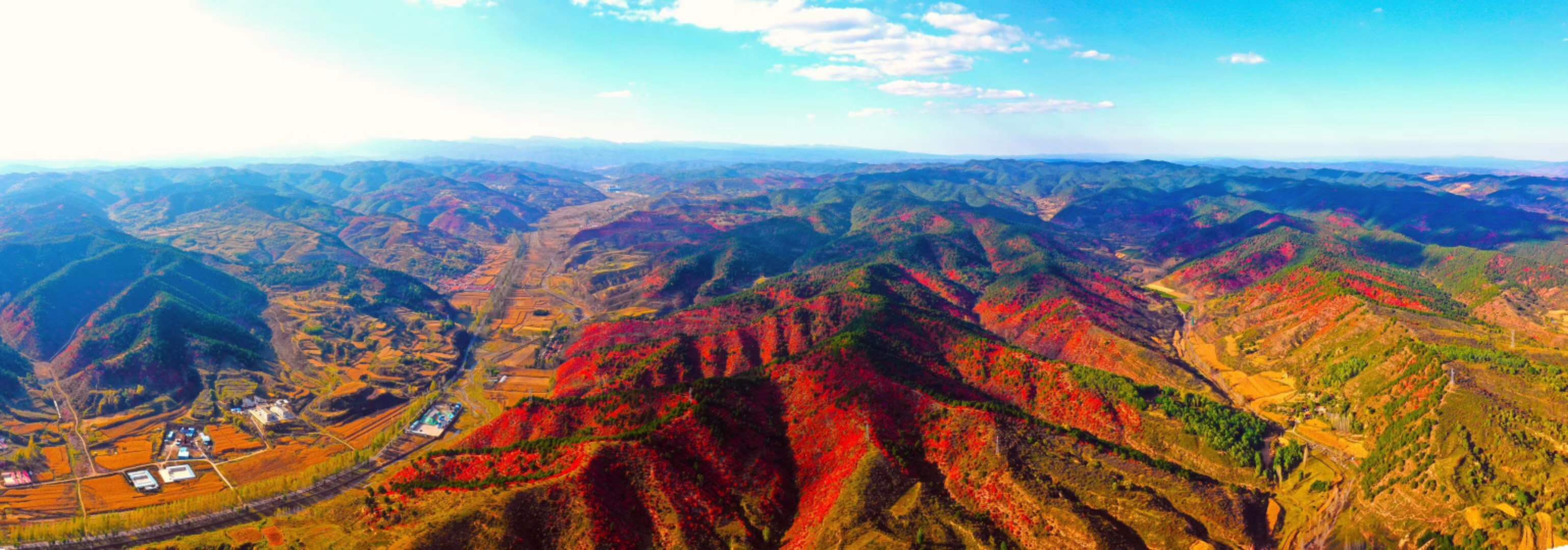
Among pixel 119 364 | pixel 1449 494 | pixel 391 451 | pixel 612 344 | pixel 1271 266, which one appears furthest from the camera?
pixel 1271 266

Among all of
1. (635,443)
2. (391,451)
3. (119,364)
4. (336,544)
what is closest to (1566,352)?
(635,443)

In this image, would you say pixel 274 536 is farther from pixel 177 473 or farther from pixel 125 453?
pixel 125 453

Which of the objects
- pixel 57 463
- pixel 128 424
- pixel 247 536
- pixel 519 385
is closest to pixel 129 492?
pixel 57 463

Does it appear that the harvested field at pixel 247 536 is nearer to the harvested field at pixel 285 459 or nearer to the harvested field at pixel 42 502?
the harvested field at pixel 285 459

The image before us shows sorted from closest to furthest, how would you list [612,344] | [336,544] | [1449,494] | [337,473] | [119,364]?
[336,544]
[1449,494]
[337,473]
[119,364]
[612,344]

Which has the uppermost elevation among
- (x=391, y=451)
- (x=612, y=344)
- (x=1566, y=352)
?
(x=1566, y=352)

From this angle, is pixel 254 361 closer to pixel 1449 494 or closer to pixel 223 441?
pixel 223 441
